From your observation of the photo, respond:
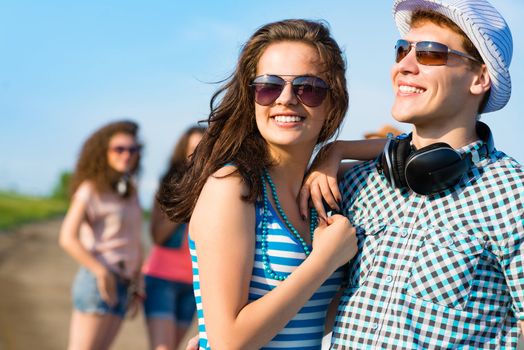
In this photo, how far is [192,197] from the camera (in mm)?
3168

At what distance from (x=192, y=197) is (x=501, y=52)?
1356 millimetres

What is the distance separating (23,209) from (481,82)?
Result: 87.9ft

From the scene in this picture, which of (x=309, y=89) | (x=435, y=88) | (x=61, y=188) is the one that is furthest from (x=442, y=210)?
(x=61, y=188)

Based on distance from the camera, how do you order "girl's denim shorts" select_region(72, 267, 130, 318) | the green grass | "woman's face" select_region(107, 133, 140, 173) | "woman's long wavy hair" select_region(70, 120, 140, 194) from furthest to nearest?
1. the green grass
2. "woman's face" select_region(107, 133, 140, 173)
3. "woman's long wavy hair" select_region(70, 120, 140, 194)
4. "girl's denim shorts" select_region(72, 267, 130, 318)

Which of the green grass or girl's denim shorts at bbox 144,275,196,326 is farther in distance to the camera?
the green grass

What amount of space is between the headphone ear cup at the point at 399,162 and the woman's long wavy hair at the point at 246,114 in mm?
364

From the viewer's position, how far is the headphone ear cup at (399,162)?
3043mm

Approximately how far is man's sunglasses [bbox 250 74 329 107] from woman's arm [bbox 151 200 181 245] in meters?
3.92

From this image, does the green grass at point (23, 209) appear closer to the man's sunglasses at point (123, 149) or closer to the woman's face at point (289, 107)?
the man's sunglasses at point (123, 149)

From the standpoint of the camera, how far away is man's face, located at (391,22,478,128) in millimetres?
3045

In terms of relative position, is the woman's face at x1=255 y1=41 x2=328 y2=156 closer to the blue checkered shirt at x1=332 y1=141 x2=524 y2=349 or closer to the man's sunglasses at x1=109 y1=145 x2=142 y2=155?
the blue checkered shirt at x1=332 y1=141 x2=524 y2=349

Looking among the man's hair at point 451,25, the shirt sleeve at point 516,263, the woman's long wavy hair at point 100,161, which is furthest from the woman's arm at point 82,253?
the shirt sleeve at point 516,263

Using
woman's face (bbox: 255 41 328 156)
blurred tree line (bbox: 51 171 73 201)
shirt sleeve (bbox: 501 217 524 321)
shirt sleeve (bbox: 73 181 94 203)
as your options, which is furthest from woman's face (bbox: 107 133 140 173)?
blurred tree line (bbox: 51 171 73 201)

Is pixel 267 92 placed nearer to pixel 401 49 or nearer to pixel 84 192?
pixel 401 49
